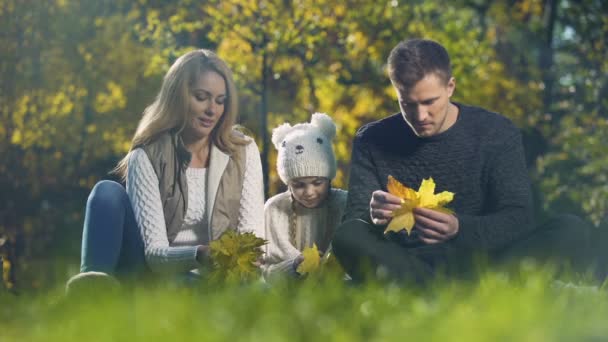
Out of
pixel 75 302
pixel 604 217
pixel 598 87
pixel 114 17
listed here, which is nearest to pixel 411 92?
pixel 75 302

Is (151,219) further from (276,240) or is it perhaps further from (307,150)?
(307,150)

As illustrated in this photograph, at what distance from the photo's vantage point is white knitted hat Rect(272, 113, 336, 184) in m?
5.61

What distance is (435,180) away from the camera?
16.9 ft

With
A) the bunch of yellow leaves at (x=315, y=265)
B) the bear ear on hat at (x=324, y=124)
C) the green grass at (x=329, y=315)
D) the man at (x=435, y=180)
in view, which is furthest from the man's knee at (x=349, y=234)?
the bear ear on hat at (x=324, y=124)

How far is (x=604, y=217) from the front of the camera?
1117cm

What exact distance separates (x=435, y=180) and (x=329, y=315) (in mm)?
1944

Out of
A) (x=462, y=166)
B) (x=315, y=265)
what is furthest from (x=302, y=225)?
(x=462, y=166)

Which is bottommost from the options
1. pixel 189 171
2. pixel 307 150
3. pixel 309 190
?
pixel 309 190

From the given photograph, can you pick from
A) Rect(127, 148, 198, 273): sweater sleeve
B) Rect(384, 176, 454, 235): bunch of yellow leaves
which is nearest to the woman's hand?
Rect(127, 148, 198, 273): sweater sleeve

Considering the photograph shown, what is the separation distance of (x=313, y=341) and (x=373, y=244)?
1675mm

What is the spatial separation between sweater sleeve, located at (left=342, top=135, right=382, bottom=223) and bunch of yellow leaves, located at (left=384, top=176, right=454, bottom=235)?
0.44 m

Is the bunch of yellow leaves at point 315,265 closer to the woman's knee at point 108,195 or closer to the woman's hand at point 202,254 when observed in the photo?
the woman's hand at point 202,254

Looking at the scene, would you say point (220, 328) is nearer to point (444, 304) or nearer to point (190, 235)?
point (444, 304)

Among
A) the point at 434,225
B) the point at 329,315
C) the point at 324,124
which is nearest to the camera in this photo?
the point at 329,315
